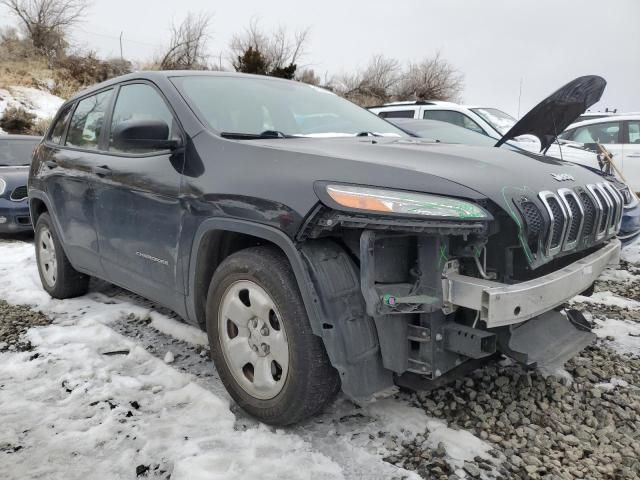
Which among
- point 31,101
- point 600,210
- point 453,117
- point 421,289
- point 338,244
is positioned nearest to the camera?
point 421,289

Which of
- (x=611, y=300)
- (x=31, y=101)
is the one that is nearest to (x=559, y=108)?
(x=611, y=300)

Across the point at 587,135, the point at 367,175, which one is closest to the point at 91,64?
the point at 587,135

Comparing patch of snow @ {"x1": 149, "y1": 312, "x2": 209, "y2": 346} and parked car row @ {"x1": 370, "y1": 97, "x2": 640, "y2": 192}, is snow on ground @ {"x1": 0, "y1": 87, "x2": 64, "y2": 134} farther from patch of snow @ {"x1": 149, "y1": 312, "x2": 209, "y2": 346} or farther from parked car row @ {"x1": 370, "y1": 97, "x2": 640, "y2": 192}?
patch of snow @ {"x1": 149, "y1": 312, "x2": 209, "y2": 346}

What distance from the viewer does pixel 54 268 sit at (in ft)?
14.0

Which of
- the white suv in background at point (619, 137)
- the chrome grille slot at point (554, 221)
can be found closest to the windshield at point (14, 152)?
the chrome grille slot at point (554, 221)

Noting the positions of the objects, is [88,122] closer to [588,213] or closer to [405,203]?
[405,203]

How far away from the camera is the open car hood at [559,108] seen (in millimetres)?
2824

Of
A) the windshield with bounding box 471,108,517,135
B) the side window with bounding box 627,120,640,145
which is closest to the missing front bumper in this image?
the windshield with bounding box 471,108,517,135

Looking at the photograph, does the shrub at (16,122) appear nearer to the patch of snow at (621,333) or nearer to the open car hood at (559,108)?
the open car hood at (559,108)

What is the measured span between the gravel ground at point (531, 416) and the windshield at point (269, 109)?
55.4 inches

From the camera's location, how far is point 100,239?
3.39 m

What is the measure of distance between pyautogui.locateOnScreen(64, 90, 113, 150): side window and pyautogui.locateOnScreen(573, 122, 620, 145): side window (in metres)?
7.29

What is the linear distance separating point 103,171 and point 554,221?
263 cm

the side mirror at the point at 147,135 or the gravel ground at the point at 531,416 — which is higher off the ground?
the side mirror at the point at 147,135
